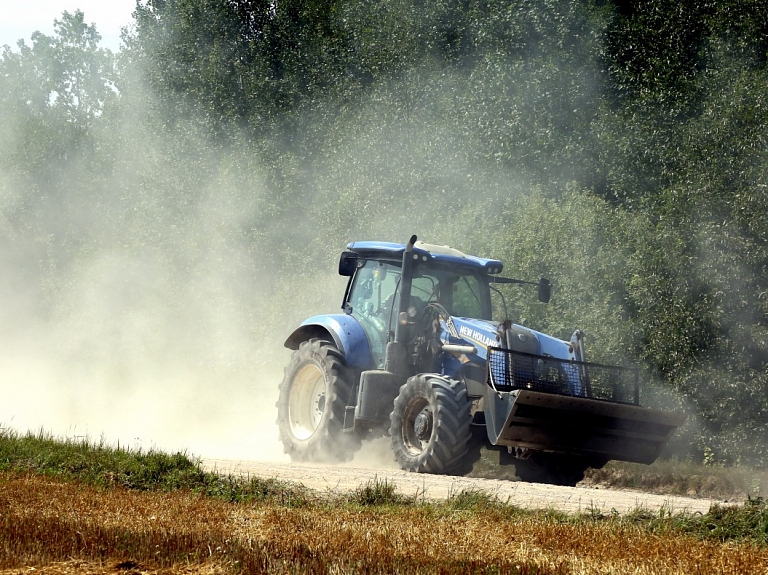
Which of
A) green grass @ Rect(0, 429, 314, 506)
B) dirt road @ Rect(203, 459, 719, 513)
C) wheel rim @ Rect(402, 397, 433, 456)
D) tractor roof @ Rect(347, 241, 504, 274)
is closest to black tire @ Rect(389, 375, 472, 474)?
wheel rim @ Rect(402, 397, 433, 456)

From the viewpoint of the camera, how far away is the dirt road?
9992mm

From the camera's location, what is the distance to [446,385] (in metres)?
12.6

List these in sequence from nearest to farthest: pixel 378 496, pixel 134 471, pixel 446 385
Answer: pixel 378 496
pixel 134 471
pixel 446 385

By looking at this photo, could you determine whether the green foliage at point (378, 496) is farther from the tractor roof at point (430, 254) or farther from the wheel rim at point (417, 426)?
the tractor roof at point (430, 254)

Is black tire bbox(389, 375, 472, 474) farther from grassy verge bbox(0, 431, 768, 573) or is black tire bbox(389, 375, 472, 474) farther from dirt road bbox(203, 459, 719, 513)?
grassy verge bbox(0, 431, 768, 573)

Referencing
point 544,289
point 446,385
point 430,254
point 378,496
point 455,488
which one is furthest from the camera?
point 544,289

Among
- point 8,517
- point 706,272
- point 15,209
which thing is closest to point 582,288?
point 706,272

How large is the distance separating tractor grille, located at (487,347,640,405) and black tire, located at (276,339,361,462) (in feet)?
8.61

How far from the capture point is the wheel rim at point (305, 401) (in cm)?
1547

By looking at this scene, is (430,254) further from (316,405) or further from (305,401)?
(305,401)

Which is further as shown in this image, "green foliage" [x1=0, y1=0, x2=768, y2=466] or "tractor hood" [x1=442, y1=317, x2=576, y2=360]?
"green foliage" [x1=0, y1=0, x2=768, y2=466]

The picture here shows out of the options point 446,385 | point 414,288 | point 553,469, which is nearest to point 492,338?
point 446,385

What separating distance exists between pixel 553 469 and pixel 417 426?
6.00 feet

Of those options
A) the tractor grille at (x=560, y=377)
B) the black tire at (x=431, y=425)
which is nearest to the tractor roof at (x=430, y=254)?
the black tire at (x=431, y=425)
